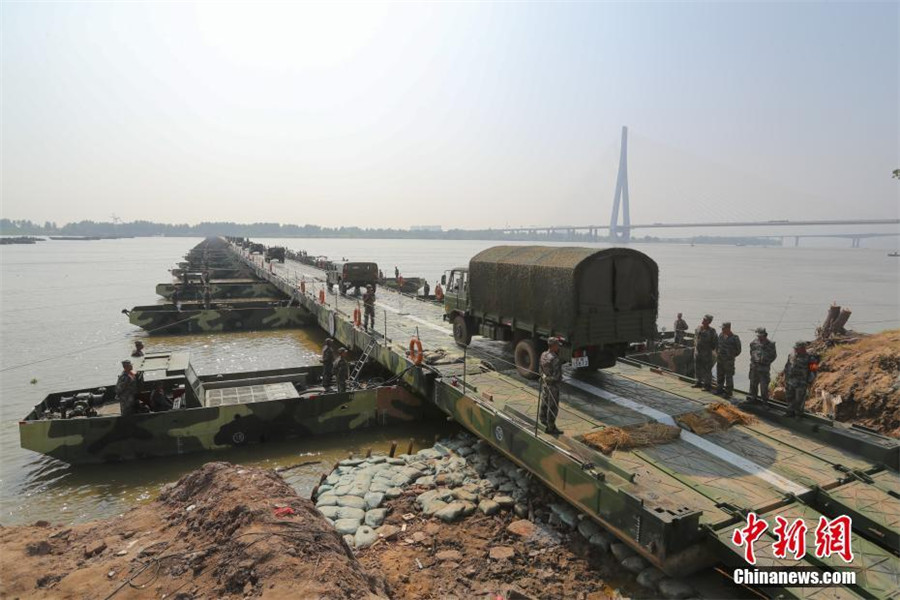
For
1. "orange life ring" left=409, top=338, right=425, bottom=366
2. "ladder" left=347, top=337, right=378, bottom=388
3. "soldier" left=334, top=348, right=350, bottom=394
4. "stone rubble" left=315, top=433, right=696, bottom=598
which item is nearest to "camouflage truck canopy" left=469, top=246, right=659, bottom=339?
"orange life ring" left=409, top=338, right=425, bottom=366

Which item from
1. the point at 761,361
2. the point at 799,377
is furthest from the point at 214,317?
the point at 799,377

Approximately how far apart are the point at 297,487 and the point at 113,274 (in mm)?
78806

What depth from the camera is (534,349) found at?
40.7 feet

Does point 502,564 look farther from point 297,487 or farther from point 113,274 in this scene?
point 113,274

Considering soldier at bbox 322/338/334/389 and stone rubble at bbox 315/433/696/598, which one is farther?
soldier at bbox 322/338/334/389

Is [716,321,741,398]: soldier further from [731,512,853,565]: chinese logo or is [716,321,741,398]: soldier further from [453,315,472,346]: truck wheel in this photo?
[453,315,472,346]: truck wheel

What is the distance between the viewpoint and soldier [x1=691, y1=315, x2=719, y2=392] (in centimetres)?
1149

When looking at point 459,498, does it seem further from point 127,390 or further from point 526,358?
point 127,390

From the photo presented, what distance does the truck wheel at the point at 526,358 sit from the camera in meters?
12.4

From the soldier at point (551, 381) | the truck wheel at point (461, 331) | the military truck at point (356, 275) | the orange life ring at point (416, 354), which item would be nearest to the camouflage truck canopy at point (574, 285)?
the soldier at point (551, 381)

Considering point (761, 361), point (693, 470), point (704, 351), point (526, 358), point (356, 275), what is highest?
point (356, 275)

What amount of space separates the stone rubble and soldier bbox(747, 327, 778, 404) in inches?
189

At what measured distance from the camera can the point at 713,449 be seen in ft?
28.7

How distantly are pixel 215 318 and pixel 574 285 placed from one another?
1078 inches
